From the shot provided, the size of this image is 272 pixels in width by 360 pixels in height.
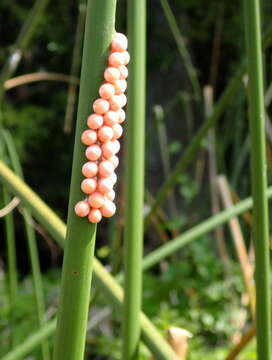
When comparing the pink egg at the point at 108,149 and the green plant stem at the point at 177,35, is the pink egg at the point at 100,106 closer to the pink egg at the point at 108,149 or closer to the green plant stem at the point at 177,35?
the pink egg at the point at 108,149

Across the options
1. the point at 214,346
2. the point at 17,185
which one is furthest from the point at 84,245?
the point at 214,346

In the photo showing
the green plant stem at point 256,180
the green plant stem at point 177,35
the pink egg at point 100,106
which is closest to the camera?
the pink egg at point 100,106

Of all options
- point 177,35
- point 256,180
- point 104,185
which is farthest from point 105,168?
point 177,35

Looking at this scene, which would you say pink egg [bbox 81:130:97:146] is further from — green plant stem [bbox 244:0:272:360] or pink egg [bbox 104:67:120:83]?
green plant stem [bbox 244:0:272:360]

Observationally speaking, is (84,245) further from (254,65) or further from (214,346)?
(214,346)

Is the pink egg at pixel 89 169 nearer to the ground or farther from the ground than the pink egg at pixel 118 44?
nearer to the ground

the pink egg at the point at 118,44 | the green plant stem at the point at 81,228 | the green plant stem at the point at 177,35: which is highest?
the green plant stem at the point at 177,35

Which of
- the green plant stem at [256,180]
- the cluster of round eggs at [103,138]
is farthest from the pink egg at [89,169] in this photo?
the green plant stem at [256,180]
